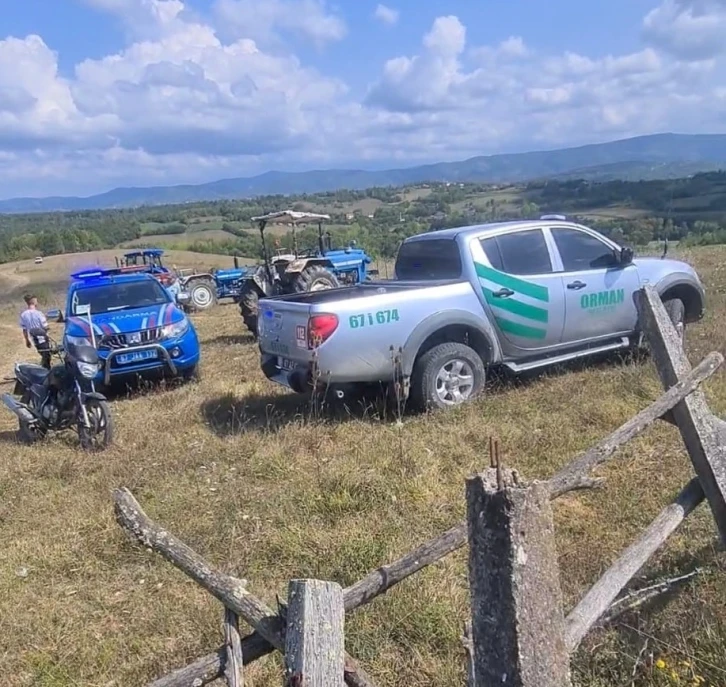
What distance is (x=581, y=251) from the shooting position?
7.11 m

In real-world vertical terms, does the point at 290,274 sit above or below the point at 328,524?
above

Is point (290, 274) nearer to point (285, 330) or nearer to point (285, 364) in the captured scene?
point (285, 364)

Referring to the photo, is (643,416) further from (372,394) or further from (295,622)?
(372,394)

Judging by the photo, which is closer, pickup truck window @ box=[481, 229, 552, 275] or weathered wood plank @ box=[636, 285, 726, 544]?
weathered wood plank @ box=[636, 285, 726, 544]

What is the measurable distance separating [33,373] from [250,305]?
226 inches

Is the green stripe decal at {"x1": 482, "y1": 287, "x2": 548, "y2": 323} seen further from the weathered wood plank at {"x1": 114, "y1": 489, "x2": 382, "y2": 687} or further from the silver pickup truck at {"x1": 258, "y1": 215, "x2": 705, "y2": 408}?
the weathered wood plank at {"x1": 114, "y1": 489, "x2": 382, "y2": 687}

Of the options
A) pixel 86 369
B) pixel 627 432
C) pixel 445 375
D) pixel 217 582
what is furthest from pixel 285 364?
pixel 217 582

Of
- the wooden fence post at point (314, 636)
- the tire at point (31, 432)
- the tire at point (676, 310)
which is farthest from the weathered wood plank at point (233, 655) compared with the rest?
the tire at point (676, 310)

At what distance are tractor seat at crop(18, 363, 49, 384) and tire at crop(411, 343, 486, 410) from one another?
383 cm

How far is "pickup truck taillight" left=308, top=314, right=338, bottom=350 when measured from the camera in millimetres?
5793

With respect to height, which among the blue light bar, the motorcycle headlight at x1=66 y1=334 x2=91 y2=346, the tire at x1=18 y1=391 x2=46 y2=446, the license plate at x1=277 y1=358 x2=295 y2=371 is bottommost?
the tire at x1=18 y1=391 x2=46 y2=446

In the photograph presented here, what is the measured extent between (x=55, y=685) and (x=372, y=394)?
409 centimetres

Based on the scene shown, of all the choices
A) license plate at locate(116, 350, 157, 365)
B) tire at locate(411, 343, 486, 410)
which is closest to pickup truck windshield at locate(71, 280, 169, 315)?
license plate at locate(116, 350, 157, 365)

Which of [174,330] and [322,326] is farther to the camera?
[174,330]
